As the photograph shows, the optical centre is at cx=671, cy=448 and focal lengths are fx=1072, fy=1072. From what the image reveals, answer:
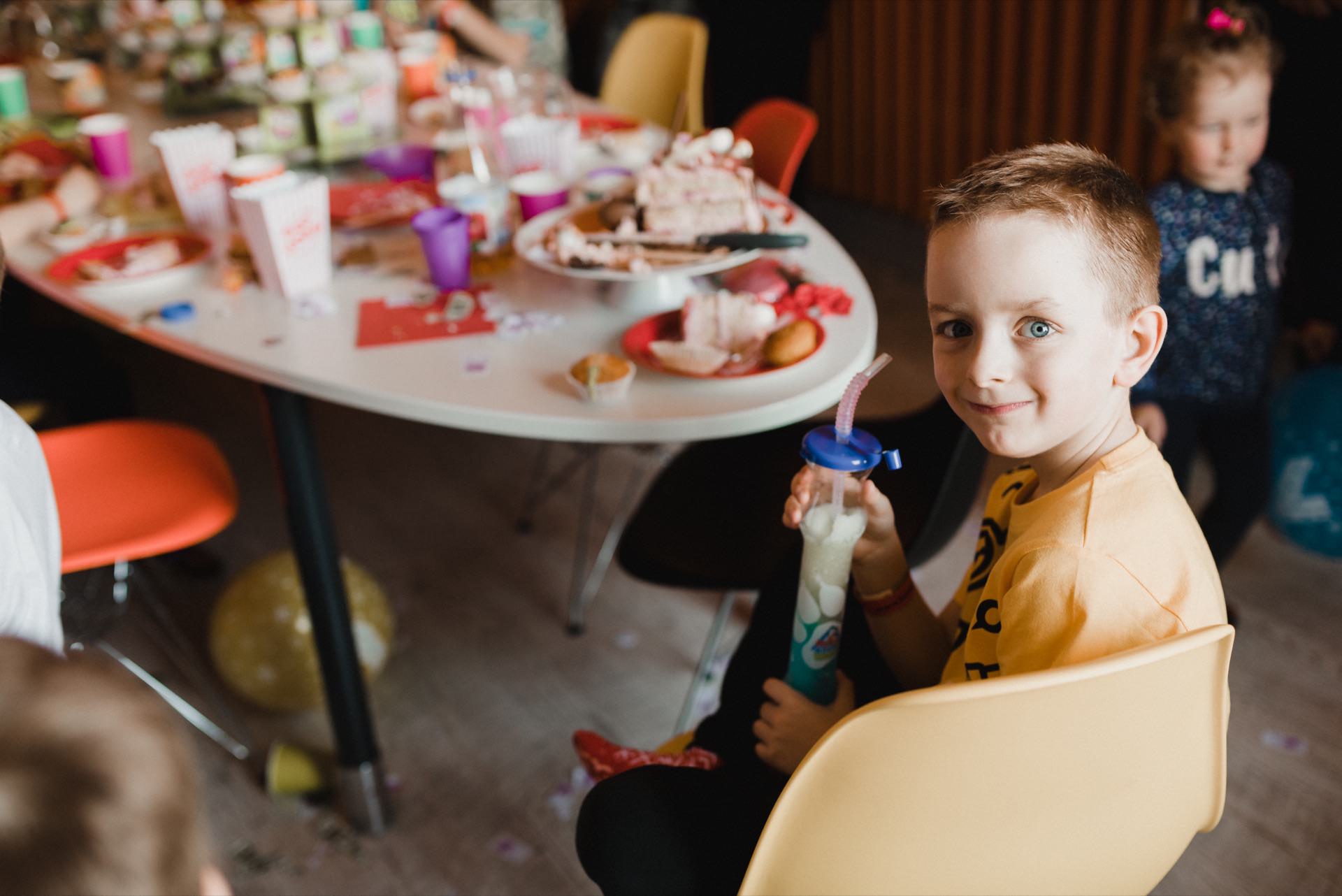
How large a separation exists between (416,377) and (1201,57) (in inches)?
51.4

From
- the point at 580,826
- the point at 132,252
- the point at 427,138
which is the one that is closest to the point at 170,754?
the point at 580,826

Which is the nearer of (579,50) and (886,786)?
(886,786)

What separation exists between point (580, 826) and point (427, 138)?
1.70m

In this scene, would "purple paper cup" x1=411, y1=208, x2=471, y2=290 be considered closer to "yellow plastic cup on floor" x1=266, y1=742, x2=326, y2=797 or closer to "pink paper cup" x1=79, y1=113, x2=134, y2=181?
"yellow plastic cup on floor" x1=266, y1=742, x2=326, y2=797

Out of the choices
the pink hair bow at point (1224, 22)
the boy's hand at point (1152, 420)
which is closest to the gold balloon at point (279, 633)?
the boy's hand at point (1152, 420)

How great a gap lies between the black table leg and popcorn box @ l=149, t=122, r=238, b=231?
564mm

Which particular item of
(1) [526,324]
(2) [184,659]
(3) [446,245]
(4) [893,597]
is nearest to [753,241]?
(1) [526,324]

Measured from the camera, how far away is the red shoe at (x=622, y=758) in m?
1.11

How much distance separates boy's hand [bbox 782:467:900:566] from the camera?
972 mm

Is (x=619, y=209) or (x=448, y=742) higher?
(x=619, y=209)

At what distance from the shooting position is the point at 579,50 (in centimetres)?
408

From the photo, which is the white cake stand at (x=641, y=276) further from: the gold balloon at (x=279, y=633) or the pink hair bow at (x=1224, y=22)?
the pink hair bow at (x=1224, y=22)

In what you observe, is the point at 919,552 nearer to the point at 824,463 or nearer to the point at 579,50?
the point at 824,463

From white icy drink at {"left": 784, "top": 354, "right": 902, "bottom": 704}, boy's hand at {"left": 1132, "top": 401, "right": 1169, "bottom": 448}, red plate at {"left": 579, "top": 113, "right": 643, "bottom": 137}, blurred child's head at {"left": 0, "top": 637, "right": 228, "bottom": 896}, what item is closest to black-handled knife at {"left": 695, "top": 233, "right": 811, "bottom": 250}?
white icy drink at {"left": 784, "top": 354, "right": 902, "bottom": 704}
